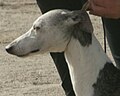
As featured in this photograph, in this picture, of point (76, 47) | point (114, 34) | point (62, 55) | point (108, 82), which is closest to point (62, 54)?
point (62, 55)

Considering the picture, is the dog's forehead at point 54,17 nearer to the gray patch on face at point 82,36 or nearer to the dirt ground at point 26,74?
the gray patch on face at point 82,36

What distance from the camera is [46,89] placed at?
4730 mm

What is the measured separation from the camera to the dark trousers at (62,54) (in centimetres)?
366

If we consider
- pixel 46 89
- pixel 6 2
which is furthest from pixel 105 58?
pixel 6 2

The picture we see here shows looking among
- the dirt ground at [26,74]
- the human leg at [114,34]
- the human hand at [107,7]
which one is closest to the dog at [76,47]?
the human hand at [107,7]

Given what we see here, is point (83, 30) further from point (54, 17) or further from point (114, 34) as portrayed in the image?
point (114, 34)

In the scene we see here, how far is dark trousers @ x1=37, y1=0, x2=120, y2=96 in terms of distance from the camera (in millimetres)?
3658

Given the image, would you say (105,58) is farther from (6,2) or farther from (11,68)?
(6,2)

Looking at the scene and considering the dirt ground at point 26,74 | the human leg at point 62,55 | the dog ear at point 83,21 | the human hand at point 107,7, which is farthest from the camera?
the dirt ground at point 26,74

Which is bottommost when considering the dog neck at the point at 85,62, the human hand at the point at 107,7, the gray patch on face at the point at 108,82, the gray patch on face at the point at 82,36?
the gray patch on face at the point at 108,82

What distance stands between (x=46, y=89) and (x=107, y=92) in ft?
5.10

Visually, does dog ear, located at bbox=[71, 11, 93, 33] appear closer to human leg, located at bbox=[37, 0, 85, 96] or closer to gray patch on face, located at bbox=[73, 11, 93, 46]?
gray patch on face, located at bbox=[73, 11, 93, 46]

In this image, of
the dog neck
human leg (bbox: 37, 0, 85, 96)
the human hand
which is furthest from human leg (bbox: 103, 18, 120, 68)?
the human hand

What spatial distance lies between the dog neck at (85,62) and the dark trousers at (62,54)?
18.2 inches
